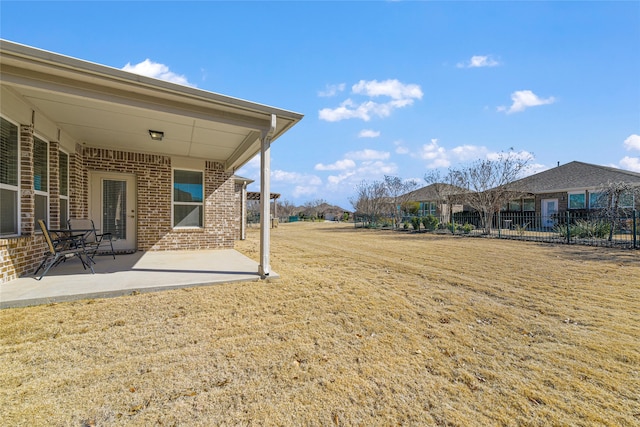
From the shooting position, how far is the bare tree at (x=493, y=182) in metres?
15.1

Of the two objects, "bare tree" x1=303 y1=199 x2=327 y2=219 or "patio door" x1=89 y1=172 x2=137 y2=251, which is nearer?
"patio door" x1=89 y1=172 x2=137 y2=251

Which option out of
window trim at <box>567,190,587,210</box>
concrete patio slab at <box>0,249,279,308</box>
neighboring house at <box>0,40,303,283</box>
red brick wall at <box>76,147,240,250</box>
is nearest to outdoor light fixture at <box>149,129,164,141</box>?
neighboring house at <box>0,40,303,283</box>

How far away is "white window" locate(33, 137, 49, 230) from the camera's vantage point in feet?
17.1

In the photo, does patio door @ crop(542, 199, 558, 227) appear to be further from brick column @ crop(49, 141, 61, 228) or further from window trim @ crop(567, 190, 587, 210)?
brick column @ crop(49, 141, 61, 228)

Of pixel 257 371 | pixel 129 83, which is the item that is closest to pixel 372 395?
pixel 257 371

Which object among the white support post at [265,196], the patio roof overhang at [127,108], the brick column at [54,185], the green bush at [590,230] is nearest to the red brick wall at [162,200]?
the patio roof overhang at [127,108]

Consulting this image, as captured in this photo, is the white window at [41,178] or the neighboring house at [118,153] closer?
the neighboring house at [118,153]

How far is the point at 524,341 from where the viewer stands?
3.02 metres

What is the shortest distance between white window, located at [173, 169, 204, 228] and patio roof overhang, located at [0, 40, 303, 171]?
1206 millimetres

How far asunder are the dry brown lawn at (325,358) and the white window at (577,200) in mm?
18950

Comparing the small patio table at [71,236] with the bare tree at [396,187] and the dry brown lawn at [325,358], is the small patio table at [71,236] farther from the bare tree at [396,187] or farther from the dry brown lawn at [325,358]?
the bare tree at [396,187]

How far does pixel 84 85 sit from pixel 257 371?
166 inches

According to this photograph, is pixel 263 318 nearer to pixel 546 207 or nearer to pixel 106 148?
pixel 106 148

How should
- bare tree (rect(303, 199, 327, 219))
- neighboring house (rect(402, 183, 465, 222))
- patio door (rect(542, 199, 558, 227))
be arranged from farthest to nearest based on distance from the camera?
bare tree (rect(303, 199, 327, 219)) < patio door (rect(542, 199, 558, 227)) < neighboring house (rect(402, 183, 465, 222))
